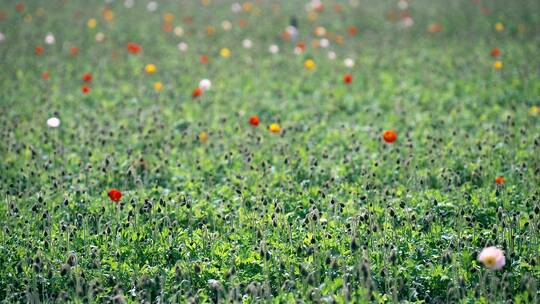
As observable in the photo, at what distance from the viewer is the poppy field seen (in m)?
4.35

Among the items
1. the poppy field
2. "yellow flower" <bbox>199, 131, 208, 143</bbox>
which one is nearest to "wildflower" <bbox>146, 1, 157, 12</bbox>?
the poppy field

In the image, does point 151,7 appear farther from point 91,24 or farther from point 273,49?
point 273,49

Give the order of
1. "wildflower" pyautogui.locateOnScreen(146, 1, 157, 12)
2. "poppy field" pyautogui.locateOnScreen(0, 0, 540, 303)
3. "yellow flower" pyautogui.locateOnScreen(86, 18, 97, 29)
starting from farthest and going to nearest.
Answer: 1. "wildflower" pyautogui.locateOnScreen(146, 1, 157, 12)
2. "yellow flower" pyautogui.locateOnScreen(86, 18, 97, 29)
3. "poppy field" pyautogui.locateOnScreen(0, 0, 540, 303)

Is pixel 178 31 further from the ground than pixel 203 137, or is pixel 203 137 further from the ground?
pixel 203 137

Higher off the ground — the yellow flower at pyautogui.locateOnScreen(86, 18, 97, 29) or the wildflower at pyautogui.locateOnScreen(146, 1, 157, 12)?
the yellow flower at pyautogui.locateOnScreen(86, 18, 97, 29)

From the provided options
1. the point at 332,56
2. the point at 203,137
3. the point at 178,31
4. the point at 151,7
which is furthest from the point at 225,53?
the point at 151,7

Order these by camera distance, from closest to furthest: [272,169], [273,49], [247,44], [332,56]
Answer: [272,169] < [332,56] < [273,49] < [247,44]

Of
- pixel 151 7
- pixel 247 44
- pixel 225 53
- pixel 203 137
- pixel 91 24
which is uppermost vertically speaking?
pixel 203 137

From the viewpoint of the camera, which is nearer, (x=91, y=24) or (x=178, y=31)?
(x=178, y=31)

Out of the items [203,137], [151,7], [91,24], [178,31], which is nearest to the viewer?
[203,137]

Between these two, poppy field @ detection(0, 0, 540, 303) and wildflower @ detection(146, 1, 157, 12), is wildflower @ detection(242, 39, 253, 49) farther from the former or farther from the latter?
wildflower @ detection(146, 1, 157, 12)

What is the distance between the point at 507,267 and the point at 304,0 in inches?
466

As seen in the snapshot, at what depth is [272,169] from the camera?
6180 mm

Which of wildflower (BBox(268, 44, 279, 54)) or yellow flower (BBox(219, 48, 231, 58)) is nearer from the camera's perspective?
yellow flower (BBox(219, 48, 231, 58))
